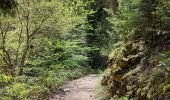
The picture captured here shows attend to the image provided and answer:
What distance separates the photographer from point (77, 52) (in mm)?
23766

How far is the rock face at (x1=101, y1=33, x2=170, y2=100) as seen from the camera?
722 centimetres

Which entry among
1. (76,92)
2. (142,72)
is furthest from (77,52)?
(142,72)

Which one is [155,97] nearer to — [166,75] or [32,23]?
[166,75]

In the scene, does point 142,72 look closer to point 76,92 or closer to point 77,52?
point 76,92

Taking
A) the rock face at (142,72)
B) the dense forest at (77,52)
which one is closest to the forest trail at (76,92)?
the dense forest at (77,52)

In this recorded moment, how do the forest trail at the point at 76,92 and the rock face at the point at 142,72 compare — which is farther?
the forest trail at the point at 76,92

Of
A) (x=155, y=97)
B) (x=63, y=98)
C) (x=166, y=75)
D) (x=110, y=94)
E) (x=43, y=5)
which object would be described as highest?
(x=43, y=5)

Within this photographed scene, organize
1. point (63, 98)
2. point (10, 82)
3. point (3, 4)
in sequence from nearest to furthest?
1. point (3, 4)
2. point (10, 82)
3. point (63, 98)

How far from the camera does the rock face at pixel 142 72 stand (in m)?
7.22

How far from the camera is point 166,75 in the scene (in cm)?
711

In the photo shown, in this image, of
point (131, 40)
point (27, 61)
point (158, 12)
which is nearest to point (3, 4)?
point (158, 12)

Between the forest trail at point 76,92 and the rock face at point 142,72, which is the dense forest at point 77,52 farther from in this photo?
the forest trail at point 76,92

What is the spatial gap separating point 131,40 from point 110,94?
2.01 metres

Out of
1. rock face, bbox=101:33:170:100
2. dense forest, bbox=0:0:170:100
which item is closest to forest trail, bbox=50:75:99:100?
dense forest, bbox=0:0:170:100
